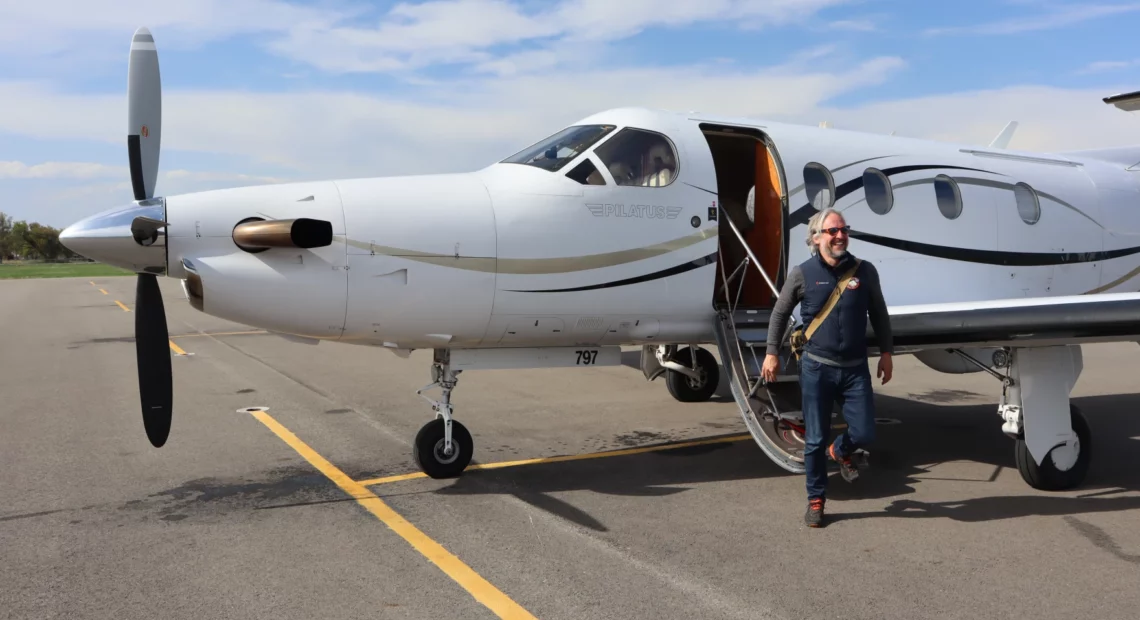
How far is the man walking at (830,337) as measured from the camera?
16.0 feet

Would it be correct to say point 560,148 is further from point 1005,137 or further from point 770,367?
point 1005,137

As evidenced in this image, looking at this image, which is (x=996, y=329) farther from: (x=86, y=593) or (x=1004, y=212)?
(x=86, y=593)

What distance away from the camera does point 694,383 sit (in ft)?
31.9

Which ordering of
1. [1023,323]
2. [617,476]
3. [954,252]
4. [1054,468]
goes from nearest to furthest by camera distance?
1. [1023,323]
2. [1054,468]
3. [617,476]
4. [954,252]

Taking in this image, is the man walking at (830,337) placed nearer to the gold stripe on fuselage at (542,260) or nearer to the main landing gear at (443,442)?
the gold stripe on fuselage at (542,260)

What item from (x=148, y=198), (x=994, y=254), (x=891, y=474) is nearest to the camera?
(x=148, y=198)

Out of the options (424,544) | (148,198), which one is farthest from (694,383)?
(148,198)

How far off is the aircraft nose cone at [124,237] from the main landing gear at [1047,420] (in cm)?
603

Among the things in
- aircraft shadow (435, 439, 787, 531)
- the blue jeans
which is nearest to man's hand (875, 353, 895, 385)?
the blue jeans

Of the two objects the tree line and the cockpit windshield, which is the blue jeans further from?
the tree line

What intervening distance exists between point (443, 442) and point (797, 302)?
277cm

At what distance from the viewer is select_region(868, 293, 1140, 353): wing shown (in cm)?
551

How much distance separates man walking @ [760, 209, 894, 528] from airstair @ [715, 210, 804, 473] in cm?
57

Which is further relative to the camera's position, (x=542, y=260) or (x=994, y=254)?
(x=994, y=254)
